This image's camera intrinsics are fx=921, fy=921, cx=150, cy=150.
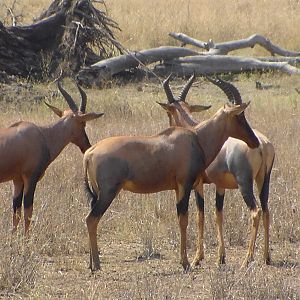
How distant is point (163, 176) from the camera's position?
8.96 metres

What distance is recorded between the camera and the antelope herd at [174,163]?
28.8 ft

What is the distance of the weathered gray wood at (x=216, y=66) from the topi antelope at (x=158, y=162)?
1235 centimetres

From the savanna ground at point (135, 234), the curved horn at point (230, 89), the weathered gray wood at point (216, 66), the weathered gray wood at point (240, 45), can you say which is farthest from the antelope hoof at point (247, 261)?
the weathered gray wood at point (240, 45)

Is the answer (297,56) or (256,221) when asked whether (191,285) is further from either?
(297,56)

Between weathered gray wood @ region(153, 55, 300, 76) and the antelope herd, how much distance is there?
37.7ft

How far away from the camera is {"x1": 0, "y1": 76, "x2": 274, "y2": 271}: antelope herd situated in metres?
8.78

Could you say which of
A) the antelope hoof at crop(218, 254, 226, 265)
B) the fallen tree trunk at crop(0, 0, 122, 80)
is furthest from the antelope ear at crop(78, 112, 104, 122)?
the fallen tree trunk at crop(0, 0, 122, 80)

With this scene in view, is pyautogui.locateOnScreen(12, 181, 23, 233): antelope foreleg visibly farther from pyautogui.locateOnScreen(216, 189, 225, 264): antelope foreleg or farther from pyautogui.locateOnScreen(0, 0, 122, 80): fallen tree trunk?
pyautogui.locateOnScreen(0, 0, 122, 80): fallen tree trunk

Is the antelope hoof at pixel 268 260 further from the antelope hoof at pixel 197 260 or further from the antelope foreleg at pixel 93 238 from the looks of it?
the antelope foreleg at pixel 93 238

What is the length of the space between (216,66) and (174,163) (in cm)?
1295

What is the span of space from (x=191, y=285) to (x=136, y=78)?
13.5m

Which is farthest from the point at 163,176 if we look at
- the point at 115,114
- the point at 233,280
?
the point at 115,114

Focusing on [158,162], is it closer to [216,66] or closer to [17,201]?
[17,201]

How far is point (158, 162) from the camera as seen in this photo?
8945 mm
